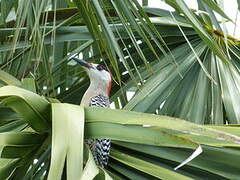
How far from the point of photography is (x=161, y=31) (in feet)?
7.73

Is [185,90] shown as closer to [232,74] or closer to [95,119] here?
[232,74]

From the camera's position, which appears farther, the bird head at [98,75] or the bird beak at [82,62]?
the bird head at [98,75]

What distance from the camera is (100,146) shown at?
6.09 ft

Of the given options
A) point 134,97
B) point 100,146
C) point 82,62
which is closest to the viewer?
point 100,146

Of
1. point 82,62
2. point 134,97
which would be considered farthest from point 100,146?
point 82,62

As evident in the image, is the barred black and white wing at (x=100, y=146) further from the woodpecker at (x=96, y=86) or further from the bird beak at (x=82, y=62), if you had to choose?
the bird beak at (x=82, y=62)

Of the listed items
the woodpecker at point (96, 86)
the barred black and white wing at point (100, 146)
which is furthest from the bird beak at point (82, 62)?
the barred black and white wing at point (100, 146)

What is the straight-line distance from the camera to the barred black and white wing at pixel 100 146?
5.28 feet

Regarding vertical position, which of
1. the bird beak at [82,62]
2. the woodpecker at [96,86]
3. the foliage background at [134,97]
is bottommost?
the woodpecker at [96,86]

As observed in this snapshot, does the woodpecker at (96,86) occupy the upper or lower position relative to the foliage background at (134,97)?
lower

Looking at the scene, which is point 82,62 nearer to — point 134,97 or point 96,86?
point 96,86

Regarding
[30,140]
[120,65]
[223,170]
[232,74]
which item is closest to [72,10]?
[120,65]

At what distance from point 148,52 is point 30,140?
123cm

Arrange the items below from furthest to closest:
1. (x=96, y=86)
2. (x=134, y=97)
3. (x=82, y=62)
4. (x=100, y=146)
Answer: (x=96, y=86)
(x=82, y=62)
(x=134, y=97)
(x=100, y=146)
